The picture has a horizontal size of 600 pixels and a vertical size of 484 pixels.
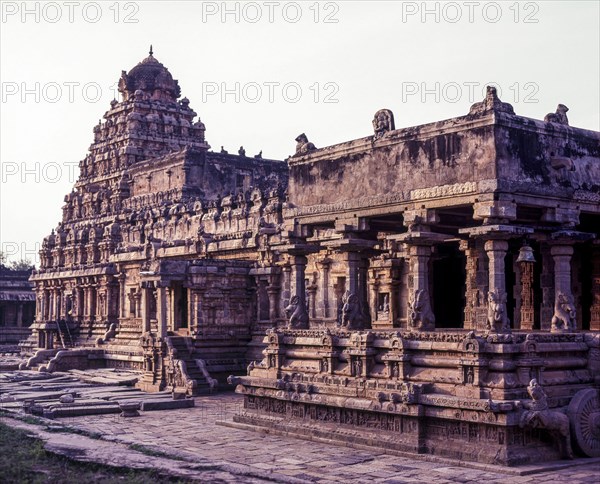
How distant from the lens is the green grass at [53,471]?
11945 mm

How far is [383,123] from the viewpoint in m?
18.9

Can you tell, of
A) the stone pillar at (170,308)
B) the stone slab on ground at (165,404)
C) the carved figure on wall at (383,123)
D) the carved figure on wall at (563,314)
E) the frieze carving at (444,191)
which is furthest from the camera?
the stone pillar at (170,308)

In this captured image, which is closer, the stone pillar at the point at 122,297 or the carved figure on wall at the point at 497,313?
the carved figure on wall at the point at 497,313

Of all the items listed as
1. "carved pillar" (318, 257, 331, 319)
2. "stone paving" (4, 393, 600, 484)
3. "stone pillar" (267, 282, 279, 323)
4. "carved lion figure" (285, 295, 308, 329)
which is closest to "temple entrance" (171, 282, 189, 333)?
"stone pillar" (267, 282, 279, 323)

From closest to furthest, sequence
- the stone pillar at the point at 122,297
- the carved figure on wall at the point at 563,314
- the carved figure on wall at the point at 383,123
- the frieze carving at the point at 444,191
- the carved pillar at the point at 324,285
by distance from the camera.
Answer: the frieze carving at the point at 444,191, the carved figure on wall at the point at 563,314, the carved figure on wall at the point at 383,123, the carved pillar at the point at 324,285, the stone pillar at the point at 122,297

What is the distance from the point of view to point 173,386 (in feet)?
94.4

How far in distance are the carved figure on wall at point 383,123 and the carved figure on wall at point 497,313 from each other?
454 cm

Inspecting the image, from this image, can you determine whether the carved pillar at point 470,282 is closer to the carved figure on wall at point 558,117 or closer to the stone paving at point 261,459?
the carved figure on wall at point 558,117

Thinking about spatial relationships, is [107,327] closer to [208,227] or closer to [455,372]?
[208,227]

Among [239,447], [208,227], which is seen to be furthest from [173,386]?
[239,447]

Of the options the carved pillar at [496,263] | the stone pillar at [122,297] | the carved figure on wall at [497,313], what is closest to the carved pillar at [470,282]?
the carved pillar at [496,263]

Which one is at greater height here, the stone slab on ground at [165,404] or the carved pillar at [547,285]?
the carved pillar at [547,285]

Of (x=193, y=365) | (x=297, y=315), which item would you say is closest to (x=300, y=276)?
(x=297, y=315)

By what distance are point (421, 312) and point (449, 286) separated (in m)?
6.54
